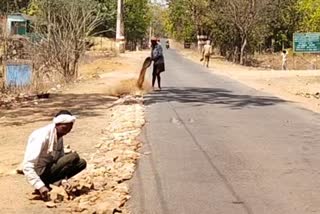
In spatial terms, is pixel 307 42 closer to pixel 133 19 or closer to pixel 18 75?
pixel 18 75

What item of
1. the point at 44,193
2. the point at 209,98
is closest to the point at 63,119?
the point at 44,193

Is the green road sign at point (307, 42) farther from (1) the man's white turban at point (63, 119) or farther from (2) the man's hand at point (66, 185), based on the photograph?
(1) the man's white turban at point (63, 119)

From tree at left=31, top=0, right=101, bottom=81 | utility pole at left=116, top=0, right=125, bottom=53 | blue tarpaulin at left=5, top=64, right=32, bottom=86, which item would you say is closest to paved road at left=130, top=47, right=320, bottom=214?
blue tarpaulin at left=5, top=64, right=32, bottom=86

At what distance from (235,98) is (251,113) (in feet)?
14.3

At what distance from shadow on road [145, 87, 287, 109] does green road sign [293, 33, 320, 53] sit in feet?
84.3

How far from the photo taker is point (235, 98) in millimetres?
20969

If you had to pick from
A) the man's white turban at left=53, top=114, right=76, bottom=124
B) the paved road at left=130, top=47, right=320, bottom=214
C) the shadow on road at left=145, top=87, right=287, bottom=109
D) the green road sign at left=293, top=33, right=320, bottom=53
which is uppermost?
the green road sign at left=293, top=33, right=320, bottom=53

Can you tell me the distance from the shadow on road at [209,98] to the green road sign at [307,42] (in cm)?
2571

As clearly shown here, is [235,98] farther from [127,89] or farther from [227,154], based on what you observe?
[227,154]

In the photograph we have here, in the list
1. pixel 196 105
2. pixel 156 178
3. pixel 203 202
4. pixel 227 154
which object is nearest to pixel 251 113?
pixel 196 105

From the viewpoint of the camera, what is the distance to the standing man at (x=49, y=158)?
7242 millimetres

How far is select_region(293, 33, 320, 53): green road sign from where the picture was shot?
47875 mm

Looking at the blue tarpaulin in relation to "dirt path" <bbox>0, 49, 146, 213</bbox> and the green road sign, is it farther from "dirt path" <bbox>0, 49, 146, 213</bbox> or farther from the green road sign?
the green road sign

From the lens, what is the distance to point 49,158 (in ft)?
24.7
